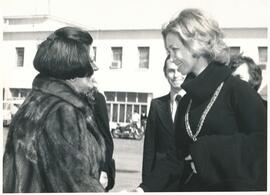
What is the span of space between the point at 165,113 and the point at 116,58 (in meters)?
0.56

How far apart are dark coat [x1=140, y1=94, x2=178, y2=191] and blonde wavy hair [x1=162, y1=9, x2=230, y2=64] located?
433mm

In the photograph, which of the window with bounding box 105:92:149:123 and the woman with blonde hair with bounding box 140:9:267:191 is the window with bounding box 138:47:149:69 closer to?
the window with bounding box 105:92:149:123

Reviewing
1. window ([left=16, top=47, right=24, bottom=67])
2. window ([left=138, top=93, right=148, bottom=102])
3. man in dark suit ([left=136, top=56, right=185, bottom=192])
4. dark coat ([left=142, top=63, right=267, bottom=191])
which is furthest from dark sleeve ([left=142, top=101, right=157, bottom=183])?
window ([left=16, top=47, right=24, bottom=67])

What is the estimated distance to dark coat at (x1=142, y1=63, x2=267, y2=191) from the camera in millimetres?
2275

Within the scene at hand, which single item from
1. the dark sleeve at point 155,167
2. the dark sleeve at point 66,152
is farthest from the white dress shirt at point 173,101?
the dark sleeve at point 66,152

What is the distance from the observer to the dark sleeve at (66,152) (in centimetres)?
218

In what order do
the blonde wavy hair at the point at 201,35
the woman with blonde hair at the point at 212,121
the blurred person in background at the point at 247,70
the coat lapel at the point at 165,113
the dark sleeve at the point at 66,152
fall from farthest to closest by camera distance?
the coat lapel at the point at 165,113, the blurred person in background at the point at 247,70, the blonde wavy hair at the point at 201,35, the woman with blonde hair at the point at 212,121, the dark sleeve at the point at 66,152

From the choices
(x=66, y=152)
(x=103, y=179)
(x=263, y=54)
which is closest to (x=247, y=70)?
(x=263, y=54)

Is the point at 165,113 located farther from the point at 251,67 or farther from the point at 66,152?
the point at 66,152

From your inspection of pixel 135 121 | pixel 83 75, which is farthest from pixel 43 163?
pixel 135 121

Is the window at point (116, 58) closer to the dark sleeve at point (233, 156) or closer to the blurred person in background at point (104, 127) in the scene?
the blurred person in background at point (104, 127)

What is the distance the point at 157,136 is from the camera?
2803 millimetres

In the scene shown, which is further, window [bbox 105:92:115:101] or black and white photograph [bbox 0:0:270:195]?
window [bbox 105:92:115:101]

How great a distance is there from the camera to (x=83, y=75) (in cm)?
250
